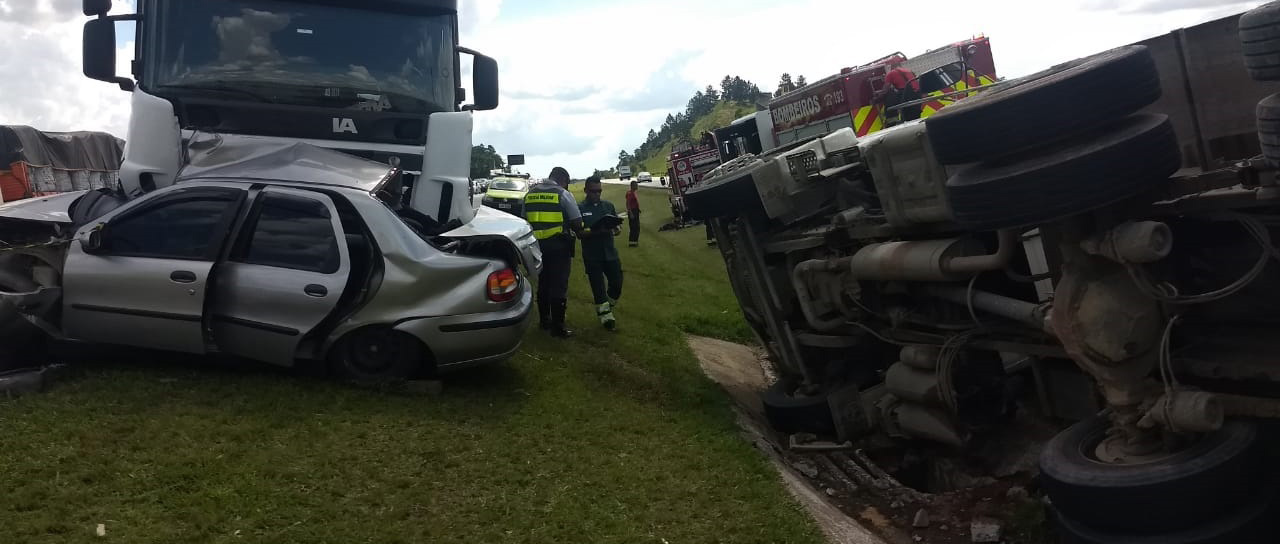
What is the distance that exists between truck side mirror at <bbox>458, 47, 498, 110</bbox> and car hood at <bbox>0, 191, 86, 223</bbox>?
3.12 m

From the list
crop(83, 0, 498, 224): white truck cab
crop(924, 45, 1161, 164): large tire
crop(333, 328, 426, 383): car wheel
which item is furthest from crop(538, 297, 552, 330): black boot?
crop(924, 45, 1161, 164): large tire

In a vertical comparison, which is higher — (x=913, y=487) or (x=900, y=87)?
(x=900, y=87)

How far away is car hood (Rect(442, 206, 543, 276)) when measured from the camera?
6379mm

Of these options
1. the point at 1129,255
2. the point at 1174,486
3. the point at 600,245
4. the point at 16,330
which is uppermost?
the point at 16,330

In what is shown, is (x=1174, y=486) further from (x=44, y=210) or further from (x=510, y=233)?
(x=44, y=210)

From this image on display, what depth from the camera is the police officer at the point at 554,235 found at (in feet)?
27.7

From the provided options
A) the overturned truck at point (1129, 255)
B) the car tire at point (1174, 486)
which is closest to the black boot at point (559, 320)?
the overturned truck at point (1129, 255)

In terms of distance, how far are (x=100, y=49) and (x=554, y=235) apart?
375 cm

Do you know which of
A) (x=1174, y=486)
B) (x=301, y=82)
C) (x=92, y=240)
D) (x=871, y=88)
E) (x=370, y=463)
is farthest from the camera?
(x=871, y=88)

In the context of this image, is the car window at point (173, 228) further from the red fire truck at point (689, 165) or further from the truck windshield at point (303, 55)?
the red fire truck at point (689, 165)

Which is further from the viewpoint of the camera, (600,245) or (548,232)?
(600,245)

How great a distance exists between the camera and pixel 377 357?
6.03 m

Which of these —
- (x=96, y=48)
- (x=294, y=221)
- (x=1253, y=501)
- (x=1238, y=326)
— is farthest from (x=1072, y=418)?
(x=96, y=48)

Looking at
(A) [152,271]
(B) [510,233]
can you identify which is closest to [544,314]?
(B) [510,233]
